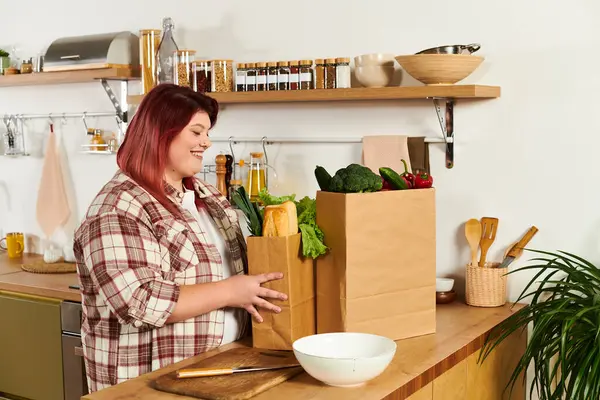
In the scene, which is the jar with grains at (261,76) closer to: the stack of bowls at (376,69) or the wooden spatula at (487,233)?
the stack of bowls at (376,69)

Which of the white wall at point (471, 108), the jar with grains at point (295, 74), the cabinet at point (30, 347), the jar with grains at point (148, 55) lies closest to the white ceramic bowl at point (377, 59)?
the white wall at point (471, 108)

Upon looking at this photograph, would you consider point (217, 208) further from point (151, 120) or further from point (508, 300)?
point (508, 300)

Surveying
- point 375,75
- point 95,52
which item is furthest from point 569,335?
point 95,52

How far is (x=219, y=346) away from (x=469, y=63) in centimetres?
117

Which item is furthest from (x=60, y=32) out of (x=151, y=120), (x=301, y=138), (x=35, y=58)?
(x=151, y=120)

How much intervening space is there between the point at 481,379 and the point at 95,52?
211 centimetres

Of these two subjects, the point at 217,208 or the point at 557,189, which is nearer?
the point at 217,208

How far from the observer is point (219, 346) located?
7.28 ft

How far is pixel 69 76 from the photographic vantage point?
3525mm

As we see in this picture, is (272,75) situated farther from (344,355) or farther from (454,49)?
(344,355)

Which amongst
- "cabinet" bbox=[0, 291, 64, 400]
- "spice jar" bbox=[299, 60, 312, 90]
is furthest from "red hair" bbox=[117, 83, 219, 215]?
"cabinet" bbox=[0, 291, 64, 400]

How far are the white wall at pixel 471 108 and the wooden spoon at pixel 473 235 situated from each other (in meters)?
0.08

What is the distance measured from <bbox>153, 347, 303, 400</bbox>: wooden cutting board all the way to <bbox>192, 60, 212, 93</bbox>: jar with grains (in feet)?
4.63

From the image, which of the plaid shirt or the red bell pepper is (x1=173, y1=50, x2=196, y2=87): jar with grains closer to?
the plaid shirt
